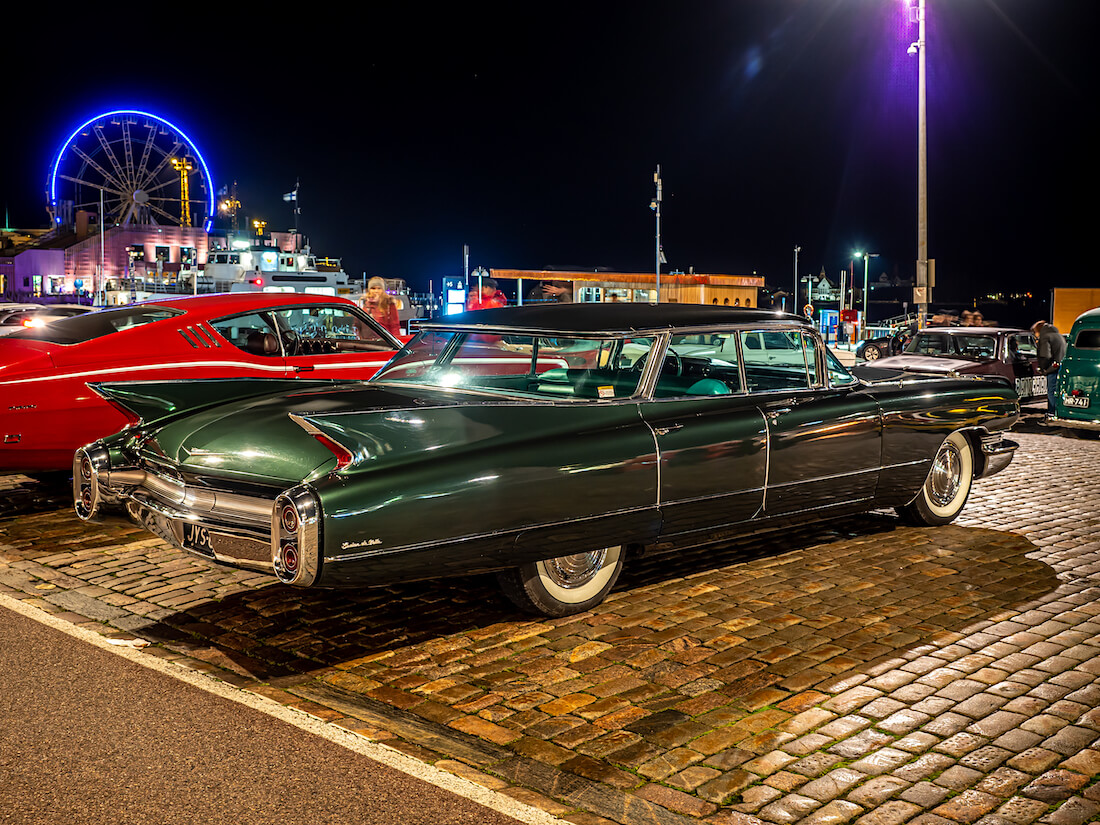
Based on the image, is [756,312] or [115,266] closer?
[756,312]

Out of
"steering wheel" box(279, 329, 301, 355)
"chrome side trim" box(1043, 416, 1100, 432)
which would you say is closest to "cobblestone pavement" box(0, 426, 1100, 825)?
"steering wheel" box(279, 329, 301, 355)

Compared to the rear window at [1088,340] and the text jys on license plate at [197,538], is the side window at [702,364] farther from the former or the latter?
the rear window at [1088,340]

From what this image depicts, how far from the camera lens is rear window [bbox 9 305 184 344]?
25.9ft

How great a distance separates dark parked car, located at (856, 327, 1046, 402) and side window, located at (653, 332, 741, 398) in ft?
28.1

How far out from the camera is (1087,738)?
3758 millimetres

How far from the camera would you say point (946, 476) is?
24.2ft

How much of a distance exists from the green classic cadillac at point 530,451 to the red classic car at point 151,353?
6.99 feet

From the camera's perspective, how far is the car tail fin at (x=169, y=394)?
532 cm

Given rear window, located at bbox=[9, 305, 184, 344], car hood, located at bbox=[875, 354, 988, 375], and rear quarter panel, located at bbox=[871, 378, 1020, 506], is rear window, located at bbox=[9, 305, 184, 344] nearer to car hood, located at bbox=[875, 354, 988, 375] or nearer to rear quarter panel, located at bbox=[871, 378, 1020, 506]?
rear quarter panel, located at bbox=[871, 378, 1020, 506]

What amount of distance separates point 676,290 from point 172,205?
55.0 metres

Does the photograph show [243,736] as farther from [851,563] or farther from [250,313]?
[250,313]

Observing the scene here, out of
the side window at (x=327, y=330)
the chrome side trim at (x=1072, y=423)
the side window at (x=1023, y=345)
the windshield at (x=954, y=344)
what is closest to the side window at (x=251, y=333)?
the side window at (x=327, y=330)

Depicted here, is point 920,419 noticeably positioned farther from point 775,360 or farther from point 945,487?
point 775,360

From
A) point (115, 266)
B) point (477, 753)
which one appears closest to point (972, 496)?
point (477, 753)
